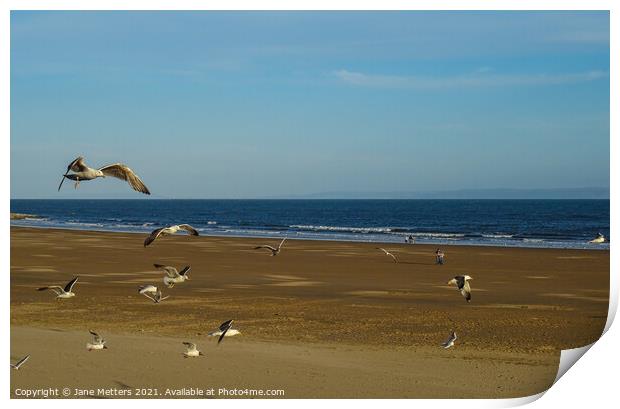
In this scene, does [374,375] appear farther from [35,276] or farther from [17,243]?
[17,243]

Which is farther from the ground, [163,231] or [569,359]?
[163,231]

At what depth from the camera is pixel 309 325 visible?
37.2 ft

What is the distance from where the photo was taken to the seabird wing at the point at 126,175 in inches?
342

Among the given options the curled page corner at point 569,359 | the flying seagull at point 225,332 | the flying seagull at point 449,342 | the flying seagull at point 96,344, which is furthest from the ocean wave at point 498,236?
the flying seagull at point 96,344

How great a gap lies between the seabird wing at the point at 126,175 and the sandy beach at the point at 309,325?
1796 mm

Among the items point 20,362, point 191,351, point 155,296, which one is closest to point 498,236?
point 155,296

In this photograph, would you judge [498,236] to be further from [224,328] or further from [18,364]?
[18,364]

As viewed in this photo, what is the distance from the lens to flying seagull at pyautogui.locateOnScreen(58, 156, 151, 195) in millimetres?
8203

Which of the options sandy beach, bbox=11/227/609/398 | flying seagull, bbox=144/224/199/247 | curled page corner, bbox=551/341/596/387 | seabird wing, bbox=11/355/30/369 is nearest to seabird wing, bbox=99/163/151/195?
flying seagull, bbox=144/224/199/247

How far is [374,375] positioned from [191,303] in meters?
5.90

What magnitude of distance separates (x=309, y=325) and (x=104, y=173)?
13.5ft
